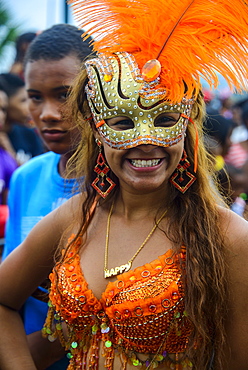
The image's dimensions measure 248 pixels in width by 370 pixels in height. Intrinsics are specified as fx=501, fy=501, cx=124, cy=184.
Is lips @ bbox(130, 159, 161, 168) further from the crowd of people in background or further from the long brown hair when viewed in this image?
the crowd of people in background

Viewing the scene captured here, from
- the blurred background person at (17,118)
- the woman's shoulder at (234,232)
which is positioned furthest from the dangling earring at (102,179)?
the blurred background person at (17,118)

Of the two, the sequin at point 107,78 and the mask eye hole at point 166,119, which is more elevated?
the sequin at point 107,78

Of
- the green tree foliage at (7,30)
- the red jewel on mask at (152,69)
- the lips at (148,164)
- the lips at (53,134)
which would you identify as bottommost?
the green tree foliage at (7,30)

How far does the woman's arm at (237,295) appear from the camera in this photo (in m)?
1.90

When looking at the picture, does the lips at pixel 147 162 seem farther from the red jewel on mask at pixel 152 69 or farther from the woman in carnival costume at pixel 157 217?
the red jewel on mask at pixel 152 69

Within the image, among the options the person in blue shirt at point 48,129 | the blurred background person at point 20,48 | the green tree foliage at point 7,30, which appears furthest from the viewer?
the green tree foliage at point 7,30

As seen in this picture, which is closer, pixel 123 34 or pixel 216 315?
pixel 216 315

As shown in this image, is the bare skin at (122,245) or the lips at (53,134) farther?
the lips at (53,134)

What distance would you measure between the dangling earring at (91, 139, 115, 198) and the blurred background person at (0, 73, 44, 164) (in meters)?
3.14

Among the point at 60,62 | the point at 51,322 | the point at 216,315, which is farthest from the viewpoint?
the point at 60,62

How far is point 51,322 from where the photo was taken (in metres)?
2.34

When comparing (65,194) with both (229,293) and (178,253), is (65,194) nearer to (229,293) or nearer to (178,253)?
(178,253)

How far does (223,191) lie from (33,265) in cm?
98

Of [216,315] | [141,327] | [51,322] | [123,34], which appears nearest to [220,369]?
[216,315]
